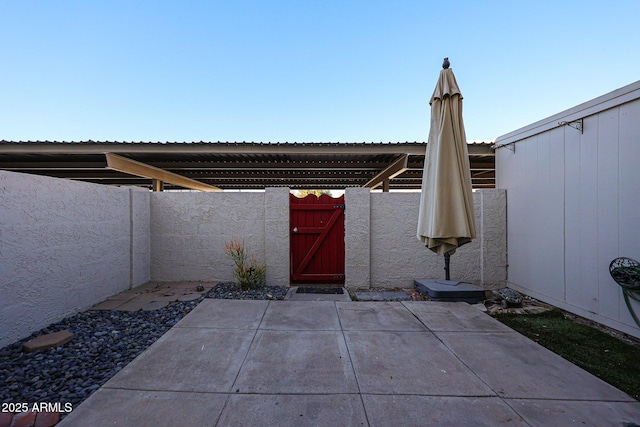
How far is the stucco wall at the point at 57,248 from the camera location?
273 centimetres

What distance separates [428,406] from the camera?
1727 millimetres

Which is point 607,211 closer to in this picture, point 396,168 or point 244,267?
point 396,168

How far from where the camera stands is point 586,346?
2.79 m

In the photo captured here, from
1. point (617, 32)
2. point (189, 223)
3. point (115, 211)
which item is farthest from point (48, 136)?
point (617, 32)

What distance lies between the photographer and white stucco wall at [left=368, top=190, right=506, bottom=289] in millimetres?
4879

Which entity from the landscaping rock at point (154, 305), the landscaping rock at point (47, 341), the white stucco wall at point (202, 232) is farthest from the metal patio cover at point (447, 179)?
the landscaping rock at point (47, 341)

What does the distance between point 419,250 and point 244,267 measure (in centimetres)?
347

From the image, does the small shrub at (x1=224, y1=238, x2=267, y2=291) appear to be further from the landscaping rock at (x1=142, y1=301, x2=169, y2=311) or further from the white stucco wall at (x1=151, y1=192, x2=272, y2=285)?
the landscaping rock at (x1=142, y1=301, x2=169, y2=311)

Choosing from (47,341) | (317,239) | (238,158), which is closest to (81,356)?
(47,341)

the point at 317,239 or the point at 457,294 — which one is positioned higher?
the point at 317,239

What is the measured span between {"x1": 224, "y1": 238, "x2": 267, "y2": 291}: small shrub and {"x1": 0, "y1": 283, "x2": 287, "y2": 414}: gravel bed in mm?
1083

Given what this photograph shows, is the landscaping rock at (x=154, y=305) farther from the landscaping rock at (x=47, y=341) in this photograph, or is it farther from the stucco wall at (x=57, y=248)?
the landscaping rock at (x=47, y=341)

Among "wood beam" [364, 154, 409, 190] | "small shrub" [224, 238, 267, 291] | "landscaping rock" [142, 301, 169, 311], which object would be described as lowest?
"landscaping rock" [142, 301, 169, 311]

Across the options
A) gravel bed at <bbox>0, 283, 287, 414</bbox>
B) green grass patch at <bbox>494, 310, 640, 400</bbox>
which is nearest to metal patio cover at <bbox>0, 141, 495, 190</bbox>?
green grass patch at <bbox>494, 310, 640, 400</bbox>
